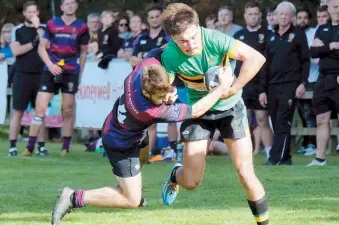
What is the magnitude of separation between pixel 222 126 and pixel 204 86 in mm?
361

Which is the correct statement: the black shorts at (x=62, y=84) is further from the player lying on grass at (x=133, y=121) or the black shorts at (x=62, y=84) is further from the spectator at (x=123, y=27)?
the player lying on grass at (x=133, y=121)

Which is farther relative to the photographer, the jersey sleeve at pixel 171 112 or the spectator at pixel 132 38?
the spectator at pixel 132 38

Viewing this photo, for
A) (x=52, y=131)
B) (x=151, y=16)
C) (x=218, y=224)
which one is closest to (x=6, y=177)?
(x=151, y=16)

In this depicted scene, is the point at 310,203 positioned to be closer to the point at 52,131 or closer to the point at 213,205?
the point at 213,205

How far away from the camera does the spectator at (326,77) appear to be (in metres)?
13.4

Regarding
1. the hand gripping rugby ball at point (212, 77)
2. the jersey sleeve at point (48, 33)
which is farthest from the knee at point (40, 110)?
the hand gripping rugby ball at point (212, 77)

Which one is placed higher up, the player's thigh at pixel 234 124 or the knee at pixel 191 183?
the player's thigh at pixel 234 124

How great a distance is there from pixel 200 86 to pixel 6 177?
4.70 metres

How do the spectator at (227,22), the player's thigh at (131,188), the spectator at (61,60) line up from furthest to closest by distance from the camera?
1. the spectator at (227,22)
2. the spectator at (61,60)
3. the player's thigh at (131,188)

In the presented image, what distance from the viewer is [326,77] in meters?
13.5

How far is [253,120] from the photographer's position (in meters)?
16.0

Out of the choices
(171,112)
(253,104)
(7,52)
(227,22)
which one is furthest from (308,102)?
(171,112)

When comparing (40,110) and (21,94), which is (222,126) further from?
(21,94)

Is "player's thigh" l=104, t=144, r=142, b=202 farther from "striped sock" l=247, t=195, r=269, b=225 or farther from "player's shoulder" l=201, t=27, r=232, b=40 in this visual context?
"player's shoulder" l=201, t=27, r=232, b=40
